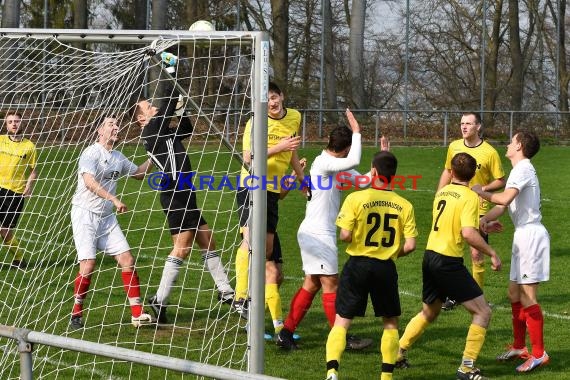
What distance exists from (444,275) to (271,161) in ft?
6.79

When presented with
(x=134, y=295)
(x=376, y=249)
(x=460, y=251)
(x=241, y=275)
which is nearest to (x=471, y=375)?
(x=460, y=251)

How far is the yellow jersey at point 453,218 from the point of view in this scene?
22.4 feet

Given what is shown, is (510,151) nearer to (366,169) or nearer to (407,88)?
(366,169)

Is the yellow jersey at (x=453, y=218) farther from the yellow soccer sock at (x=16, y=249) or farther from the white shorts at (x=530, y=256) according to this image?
the yellow soccer sock at (x=16, y=249)

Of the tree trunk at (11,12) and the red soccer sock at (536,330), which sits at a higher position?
the tree trunk at (11,12)

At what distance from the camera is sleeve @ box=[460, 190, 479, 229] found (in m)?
6.80

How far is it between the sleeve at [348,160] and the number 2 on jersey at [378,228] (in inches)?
26.9

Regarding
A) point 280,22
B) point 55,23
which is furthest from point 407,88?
point 55,23

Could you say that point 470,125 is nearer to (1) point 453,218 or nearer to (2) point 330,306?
(1) point 453,218

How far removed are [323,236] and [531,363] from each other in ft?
6.16

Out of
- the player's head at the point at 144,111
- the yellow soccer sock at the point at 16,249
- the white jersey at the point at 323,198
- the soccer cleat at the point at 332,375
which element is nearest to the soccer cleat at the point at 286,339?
the white jersey at the point at 323,198

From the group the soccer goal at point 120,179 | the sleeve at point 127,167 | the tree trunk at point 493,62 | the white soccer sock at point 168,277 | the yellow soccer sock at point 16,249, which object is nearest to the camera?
the soccer goal at point 120,179

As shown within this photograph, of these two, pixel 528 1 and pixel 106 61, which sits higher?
pixel 528 1

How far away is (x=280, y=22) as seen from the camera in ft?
109
